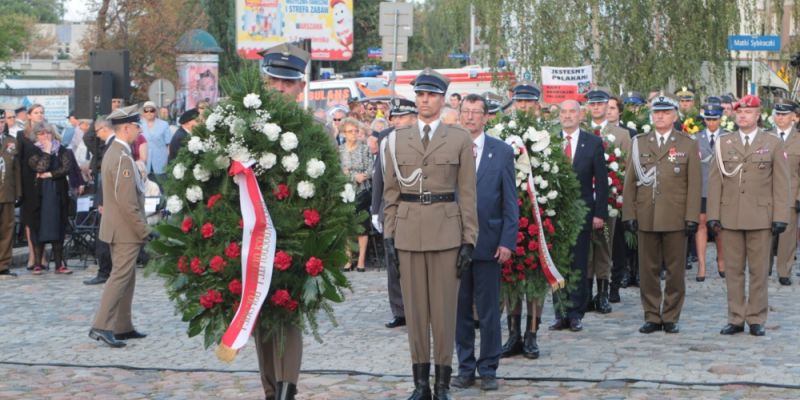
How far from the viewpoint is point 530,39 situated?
3478 centimetres

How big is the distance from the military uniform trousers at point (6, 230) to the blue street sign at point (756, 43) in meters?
14.4

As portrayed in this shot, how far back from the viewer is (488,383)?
9.55 metres

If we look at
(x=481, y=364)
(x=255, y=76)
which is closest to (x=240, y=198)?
(x=255, y=76)

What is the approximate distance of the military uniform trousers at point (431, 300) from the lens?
890cm

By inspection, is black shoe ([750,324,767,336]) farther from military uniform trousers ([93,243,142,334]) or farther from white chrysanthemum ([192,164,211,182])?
white chrysanthemum ([192,164,211,182])

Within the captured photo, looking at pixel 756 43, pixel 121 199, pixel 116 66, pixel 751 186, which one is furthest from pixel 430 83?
pixel 756 43

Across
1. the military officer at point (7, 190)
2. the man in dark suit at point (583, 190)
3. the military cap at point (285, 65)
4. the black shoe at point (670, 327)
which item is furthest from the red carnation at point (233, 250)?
the military officer at point (7, 190)

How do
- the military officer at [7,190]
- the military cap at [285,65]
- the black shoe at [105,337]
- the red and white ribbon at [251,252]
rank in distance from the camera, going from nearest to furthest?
the red and white ribbon at [251,252]
the military cap at [285,65]
the black shoe at [105,337]
the military officer at [7,190]

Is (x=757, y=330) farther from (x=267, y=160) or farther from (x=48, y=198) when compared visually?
(x=48, y=198)

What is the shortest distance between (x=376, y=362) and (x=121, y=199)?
9.13 ft

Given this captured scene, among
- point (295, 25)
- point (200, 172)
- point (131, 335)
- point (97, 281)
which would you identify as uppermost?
point (295, 25)

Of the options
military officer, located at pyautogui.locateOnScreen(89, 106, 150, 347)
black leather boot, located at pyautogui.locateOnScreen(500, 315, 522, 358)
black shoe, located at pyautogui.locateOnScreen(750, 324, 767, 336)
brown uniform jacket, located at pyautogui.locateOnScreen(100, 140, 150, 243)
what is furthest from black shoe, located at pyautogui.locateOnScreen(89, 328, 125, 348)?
black shoe, located at pyautogui.locateOnScreen(750, 324, 767, 336)

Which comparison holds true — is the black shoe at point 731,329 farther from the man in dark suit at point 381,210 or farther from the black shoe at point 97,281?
the black shoe at point 97,281

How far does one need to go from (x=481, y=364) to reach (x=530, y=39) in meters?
25.8
